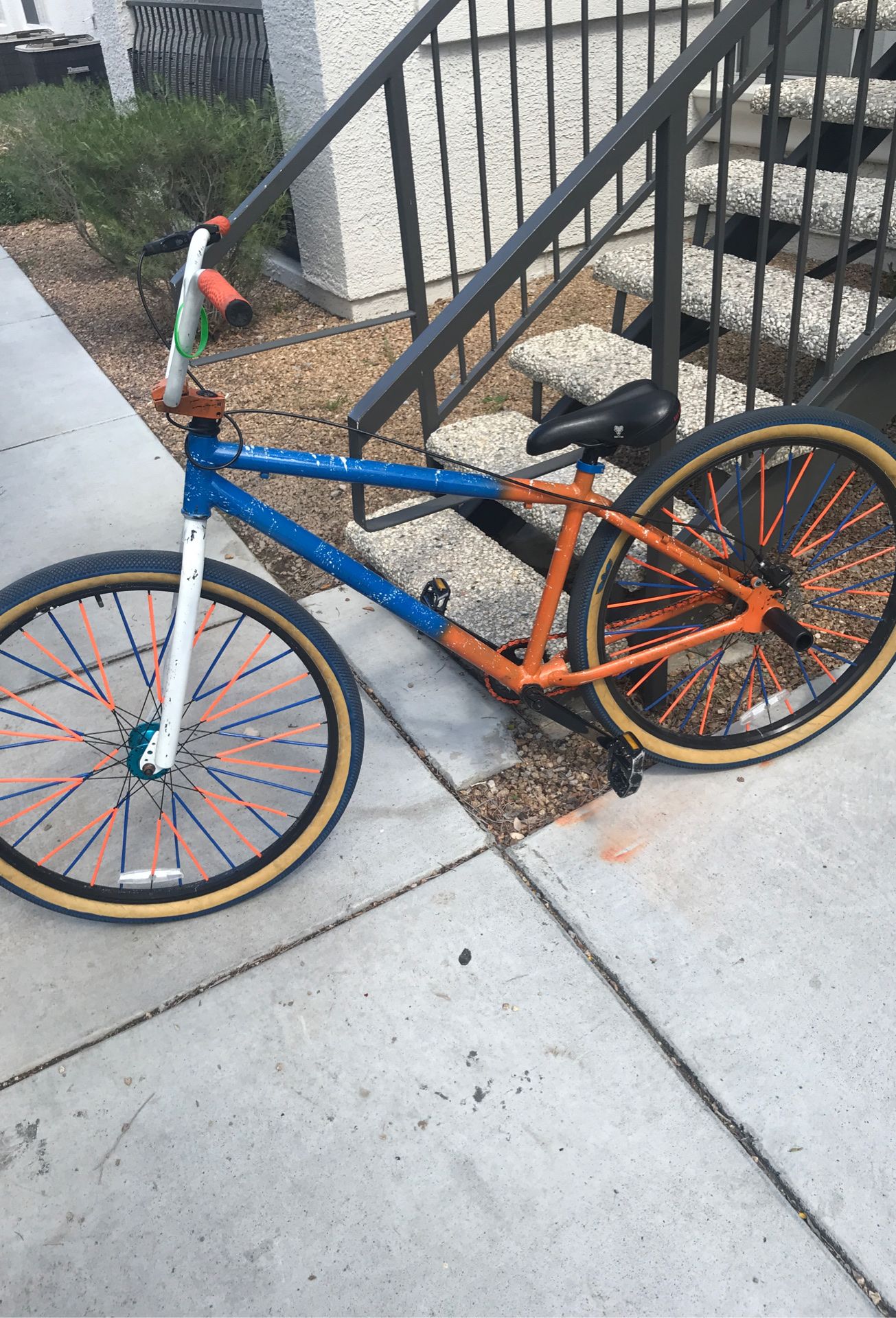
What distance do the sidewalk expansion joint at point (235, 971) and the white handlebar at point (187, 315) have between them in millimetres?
1065

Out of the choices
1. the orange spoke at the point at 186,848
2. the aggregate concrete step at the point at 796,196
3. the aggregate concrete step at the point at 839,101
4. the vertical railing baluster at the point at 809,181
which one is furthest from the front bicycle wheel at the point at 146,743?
the aggregate concrete step at the point at 839,101

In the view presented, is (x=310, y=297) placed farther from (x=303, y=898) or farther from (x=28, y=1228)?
(x=28, y=1228)

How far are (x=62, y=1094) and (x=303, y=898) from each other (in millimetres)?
570

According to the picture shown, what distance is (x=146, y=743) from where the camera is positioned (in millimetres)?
1926

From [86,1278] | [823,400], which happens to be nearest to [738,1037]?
[86,1278]

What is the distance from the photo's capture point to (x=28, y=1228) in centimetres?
160

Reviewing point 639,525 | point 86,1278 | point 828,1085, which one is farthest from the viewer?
point 639,525

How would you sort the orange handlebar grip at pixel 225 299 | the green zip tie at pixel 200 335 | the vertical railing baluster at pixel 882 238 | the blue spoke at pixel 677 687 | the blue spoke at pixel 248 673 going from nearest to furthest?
the orange handlebar grip at pixel 225 299 → the green zip tie at pixel 200 335 → the blue spoke at pixel 248 673 → the vertical railing baluster at pixel 882 238 → the blue spoke at pixel 677 687

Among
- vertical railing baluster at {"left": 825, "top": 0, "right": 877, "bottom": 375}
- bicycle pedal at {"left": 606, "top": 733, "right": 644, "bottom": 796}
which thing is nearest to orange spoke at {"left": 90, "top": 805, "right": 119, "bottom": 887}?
bicycle pedal at {"left": 606, "top": 733, "right": 644, "bottom": 796}

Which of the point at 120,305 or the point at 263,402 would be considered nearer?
the point at 263,402

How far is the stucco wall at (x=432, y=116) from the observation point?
4523 millimetres

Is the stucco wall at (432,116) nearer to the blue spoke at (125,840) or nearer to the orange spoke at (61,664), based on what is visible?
the orange spoke at (61,664)

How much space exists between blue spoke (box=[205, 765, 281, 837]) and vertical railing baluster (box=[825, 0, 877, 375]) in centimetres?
170

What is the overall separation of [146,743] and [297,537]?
49 centimetres
